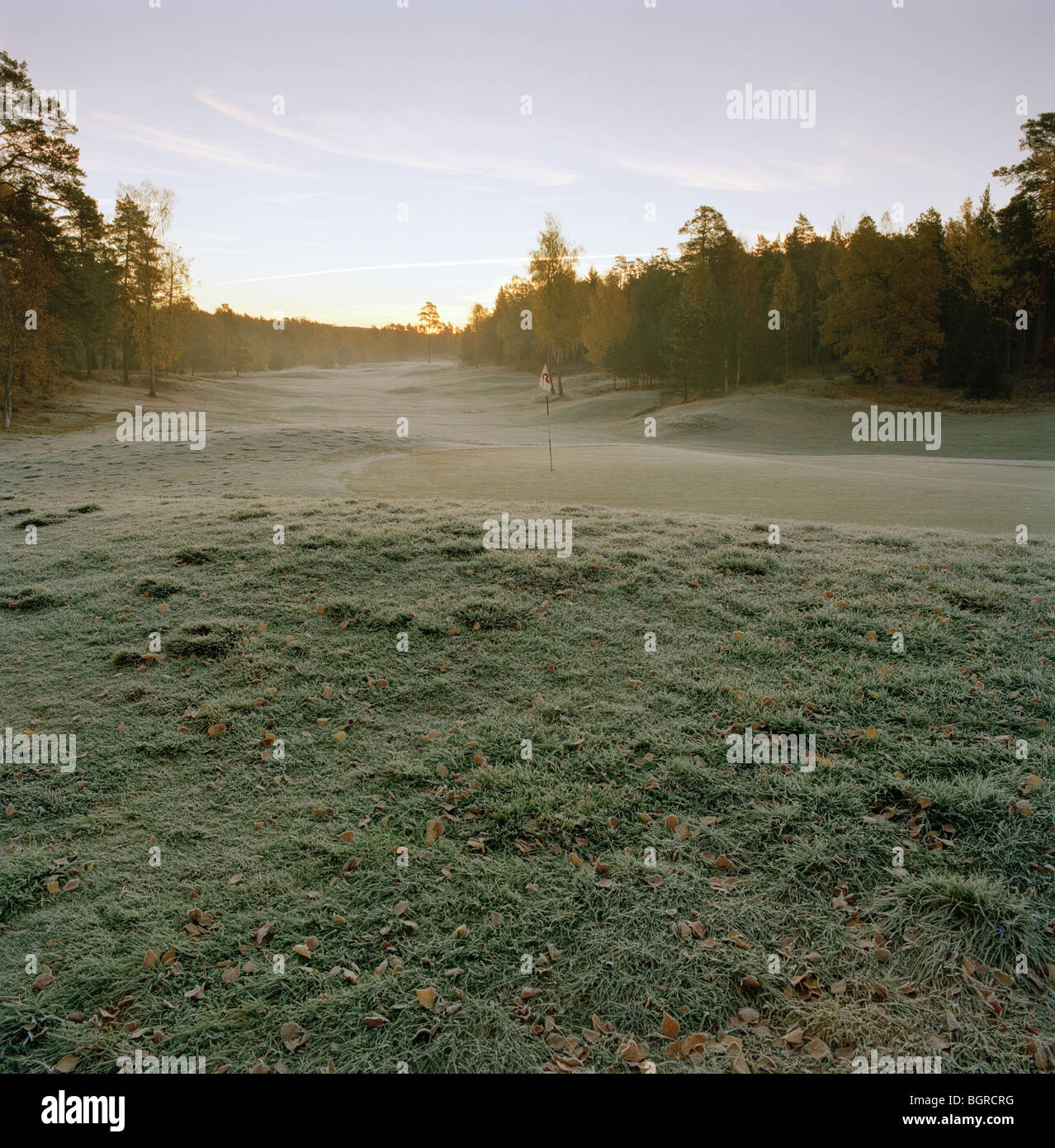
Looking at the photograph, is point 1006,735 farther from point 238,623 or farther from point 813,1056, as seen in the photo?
point 238,623

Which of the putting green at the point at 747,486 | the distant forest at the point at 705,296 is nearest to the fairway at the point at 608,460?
the putting green at the point at 747,486

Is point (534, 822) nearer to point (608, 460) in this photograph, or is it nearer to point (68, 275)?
point (608, 460)

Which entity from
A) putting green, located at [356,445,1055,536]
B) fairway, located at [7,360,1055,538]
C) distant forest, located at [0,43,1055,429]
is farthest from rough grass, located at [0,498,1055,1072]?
distant forest, located at [0,43,1055,429]

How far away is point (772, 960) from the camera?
12.6ft

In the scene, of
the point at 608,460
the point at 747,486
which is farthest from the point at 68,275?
the point at 747,486

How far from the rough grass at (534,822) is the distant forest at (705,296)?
20163 mm

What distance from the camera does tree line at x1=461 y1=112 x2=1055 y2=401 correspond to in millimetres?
44031

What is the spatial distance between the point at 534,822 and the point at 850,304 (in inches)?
1942

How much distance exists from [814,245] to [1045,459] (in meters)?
44.2

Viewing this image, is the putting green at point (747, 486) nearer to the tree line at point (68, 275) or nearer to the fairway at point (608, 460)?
the fairway at point (608, 460)

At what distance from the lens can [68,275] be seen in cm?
3912

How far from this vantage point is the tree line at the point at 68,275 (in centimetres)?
3180
